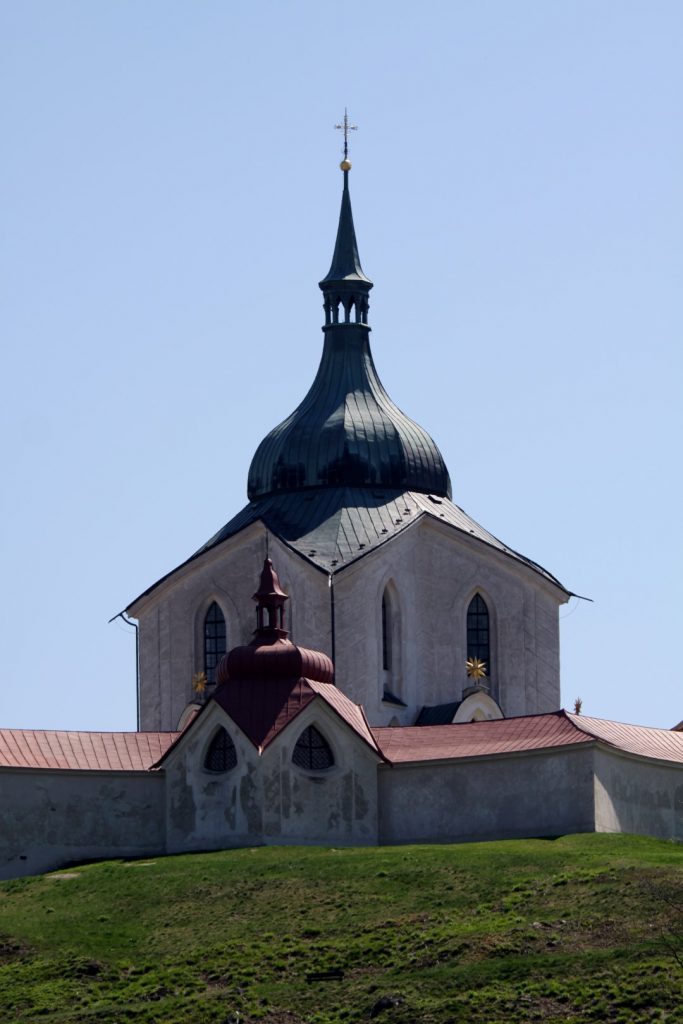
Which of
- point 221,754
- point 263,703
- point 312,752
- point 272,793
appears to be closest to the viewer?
point 272,793

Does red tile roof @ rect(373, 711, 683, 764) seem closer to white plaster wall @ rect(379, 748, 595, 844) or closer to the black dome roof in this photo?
white plaster wall @ rect(379, 748, 595, 844)

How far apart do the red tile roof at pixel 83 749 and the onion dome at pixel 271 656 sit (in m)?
2.65

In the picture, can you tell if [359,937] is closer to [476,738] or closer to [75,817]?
[476,738]

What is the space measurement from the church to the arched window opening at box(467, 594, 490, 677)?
66mm

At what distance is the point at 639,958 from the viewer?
68.5 metres

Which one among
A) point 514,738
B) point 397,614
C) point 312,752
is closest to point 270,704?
point 312,752

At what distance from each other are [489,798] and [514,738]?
1.83 metres

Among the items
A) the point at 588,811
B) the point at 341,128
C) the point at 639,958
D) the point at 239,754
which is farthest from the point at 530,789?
the point at 341,128

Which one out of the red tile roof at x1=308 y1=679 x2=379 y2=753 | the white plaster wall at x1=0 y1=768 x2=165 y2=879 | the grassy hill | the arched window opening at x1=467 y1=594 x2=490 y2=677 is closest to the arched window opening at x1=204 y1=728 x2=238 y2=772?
the white plaster wall at x1=0 y1=768 x2=165 y2=879

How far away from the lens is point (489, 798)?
8312 cm

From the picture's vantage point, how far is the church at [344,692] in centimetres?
8306

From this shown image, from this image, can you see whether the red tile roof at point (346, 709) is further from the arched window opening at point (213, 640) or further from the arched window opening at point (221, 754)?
the arched window opening at point (213, 640)

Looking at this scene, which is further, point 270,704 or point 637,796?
point 270,704

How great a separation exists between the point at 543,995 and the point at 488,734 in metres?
18.2
